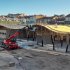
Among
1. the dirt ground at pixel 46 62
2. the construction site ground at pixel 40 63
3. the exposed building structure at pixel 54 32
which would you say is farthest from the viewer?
the exposed building structure at pixel 54 32

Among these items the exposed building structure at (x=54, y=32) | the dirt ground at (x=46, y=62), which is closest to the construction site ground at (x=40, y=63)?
the dirt ground at (x=46, y=62)

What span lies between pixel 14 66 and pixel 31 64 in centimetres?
207

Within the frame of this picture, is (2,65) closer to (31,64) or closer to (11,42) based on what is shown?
(31,64)

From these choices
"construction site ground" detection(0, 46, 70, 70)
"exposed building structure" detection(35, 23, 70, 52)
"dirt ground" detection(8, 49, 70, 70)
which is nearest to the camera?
"construction site ground" detection(0, 46, 70, 70)

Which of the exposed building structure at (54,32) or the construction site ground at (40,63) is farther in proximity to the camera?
the exposed building structure at (54,32)

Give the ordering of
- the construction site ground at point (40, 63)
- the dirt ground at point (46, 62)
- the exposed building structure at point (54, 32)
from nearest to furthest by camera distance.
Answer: the construction site ground at point (40, 63) → the dirt ground at point (46, 62) → the exposed building structure at point (54, 32)

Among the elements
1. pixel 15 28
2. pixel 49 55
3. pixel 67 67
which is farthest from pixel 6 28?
pixel 67 67

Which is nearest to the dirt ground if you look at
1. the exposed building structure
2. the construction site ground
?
the construction site ground

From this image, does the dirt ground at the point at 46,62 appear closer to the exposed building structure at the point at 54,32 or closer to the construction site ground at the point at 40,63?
the construction site ground at the point at 40,63

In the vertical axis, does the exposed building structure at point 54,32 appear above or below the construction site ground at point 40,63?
above

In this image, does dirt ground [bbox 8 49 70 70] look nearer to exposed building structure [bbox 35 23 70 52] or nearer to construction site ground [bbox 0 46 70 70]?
construction site ground [bbox 0 46 70 70]

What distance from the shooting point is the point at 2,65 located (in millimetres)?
20234

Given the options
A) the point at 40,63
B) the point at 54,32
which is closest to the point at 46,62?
the point at 40,63

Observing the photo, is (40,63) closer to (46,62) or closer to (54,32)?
(46,62)
